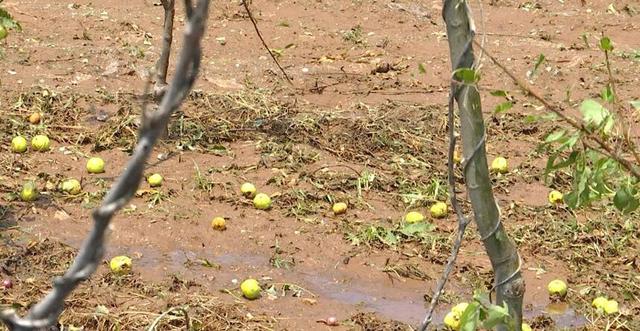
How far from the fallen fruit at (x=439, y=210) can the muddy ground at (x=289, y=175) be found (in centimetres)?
5

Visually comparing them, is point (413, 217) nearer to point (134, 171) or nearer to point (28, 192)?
point (28, 192)

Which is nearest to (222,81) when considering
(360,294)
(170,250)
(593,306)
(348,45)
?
(348,45)

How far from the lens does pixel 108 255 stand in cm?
502

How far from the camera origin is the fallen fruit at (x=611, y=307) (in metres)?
4.54

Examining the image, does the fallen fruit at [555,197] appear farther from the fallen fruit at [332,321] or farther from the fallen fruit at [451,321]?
the fallen fruit at [332,321]

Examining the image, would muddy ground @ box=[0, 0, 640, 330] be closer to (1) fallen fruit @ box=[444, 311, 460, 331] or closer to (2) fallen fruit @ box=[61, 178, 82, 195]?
(2) fallen fruit @ box=[61, 178, 82, 195]

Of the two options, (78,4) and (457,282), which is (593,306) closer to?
(457,282)

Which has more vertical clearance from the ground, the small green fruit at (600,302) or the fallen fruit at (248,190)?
the small green fruit at (600,302)

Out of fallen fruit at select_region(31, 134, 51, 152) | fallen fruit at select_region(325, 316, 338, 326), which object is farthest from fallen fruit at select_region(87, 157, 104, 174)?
fallen fruit at select_region(325, 316, 338, 326)

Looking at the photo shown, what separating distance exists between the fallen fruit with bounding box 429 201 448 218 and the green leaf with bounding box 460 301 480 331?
3.24 meters

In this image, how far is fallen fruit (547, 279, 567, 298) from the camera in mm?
4750

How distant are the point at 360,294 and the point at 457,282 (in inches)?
20.2

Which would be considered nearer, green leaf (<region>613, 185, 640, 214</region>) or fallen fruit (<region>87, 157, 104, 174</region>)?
green leaf (<region>613, 185, 640, 214</region>)

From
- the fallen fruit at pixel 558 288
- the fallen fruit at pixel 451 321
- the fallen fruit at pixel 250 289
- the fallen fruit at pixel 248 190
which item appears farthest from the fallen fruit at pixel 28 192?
the fallen fruit at pixel 558 288
